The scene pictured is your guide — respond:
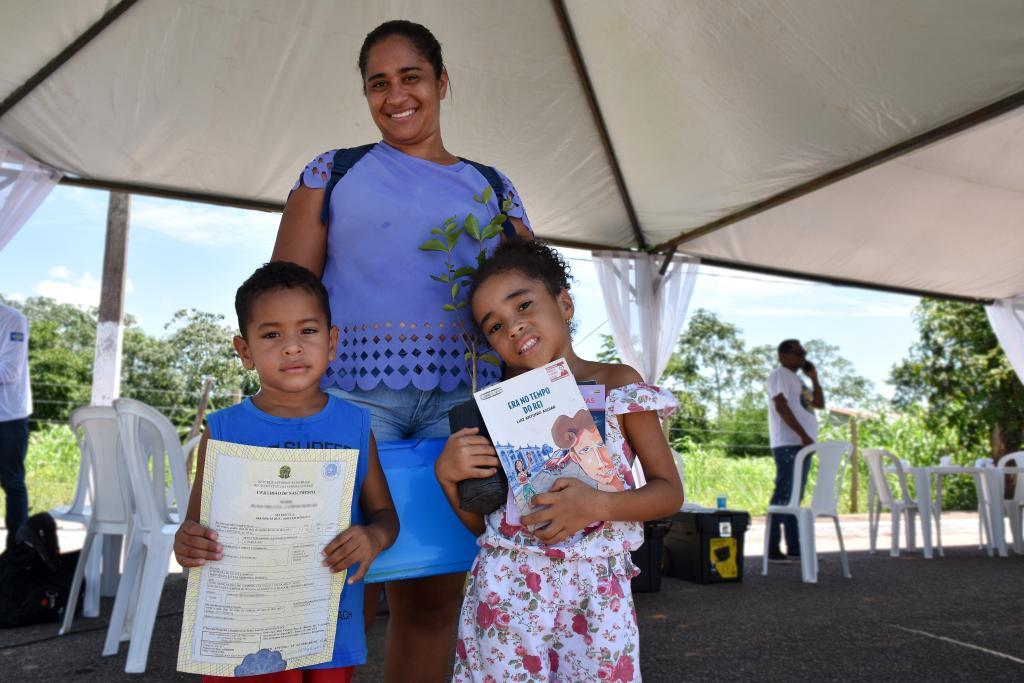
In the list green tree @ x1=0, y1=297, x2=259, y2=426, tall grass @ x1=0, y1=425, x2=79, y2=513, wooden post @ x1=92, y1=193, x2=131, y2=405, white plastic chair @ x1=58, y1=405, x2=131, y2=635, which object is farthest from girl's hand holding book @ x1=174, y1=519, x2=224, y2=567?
green tree @ x1=0, y1=297, x2=259, y2=426

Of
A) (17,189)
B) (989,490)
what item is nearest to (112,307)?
(17,189)

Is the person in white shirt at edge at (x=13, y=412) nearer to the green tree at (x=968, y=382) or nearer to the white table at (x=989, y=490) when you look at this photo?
the white table at (x=989, y=490)

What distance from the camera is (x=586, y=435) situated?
1364 mm

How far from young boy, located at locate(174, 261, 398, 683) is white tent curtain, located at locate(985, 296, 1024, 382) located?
9.22 metres

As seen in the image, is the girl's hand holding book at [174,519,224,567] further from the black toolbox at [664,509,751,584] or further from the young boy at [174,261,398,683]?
the black toolbox at [664,509,751,584]

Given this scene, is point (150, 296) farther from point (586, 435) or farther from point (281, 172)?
point (586, 435)

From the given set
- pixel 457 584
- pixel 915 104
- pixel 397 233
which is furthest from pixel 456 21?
pixel 457 584

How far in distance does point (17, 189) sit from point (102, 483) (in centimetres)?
235

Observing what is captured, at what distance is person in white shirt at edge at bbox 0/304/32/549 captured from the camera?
447 cm

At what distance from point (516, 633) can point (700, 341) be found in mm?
26178

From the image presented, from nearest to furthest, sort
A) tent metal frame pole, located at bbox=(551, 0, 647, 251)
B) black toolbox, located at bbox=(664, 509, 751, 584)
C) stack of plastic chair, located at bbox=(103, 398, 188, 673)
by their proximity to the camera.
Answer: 1. stack of plastic chair, located at bbox=(103, 398, 188, 673)
2. tent metal frame pole, located at bbox=(551, 0, 647, 251)
3. black toolbox, located at bbox=(664, 509, 751, 584)

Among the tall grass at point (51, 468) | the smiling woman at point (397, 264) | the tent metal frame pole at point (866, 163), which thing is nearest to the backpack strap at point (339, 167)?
the smiling woman at point (397, 264)

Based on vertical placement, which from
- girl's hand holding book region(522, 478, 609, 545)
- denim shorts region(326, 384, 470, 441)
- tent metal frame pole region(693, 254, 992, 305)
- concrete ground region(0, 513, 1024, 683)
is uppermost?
tent metal frame pole region(693, 254, 992, 305)

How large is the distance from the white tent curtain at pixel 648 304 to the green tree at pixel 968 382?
946 centimetres
